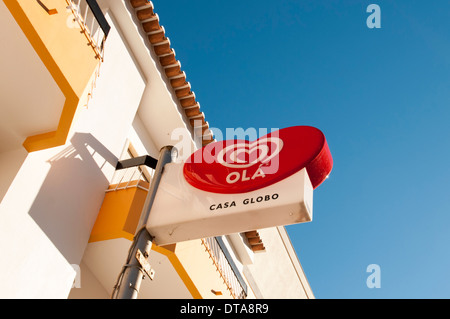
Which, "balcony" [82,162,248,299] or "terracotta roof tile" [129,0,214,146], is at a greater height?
"terracotta roof tile" [129,0,214,146]

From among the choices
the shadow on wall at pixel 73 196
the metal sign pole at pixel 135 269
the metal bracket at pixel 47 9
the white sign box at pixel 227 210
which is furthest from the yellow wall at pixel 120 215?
the metal bracket at pixel 47 9

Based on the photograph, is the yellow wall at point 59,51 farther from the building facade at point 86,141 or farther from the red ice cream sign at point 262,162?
the red ice cream sign at point 262,162

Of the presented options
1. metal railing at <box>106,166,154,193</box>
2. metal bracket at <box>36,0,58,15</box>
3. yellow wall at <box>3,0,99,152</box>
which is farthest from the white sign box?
metal railing at <box>106,166,154,193</box>

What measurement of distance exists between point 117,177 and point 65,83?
114 inches

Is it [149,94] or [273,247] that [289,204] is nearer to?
[149,94]

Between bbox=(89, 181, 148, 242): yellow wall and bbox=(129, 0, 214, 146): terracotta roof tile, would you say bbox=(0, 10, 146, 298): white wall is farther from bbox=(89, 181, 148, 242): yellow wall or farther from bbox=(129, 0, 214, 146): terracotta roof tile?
bbox=(129, 0, 214, 146): terracotta roof tile

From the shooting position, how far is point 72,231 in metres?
6.61

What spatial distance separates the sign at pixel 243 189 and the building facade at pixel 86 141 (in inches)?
73.4

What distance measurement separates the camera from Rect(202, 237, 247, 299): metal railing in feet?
28.0

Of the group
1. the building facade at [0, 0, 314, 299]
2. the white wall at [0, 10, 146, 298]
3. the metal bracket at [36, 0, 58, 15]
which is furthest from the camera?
the white wall at [0, 10, 146, 298]

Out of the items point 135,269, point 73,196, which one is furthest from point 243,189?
point 73,196

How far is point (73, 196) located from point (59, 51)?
7.18ft

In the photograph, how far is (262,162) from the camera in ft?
16.1

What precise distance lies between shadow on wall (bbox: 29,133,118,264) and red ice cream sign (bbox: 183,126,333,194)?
224 cm
